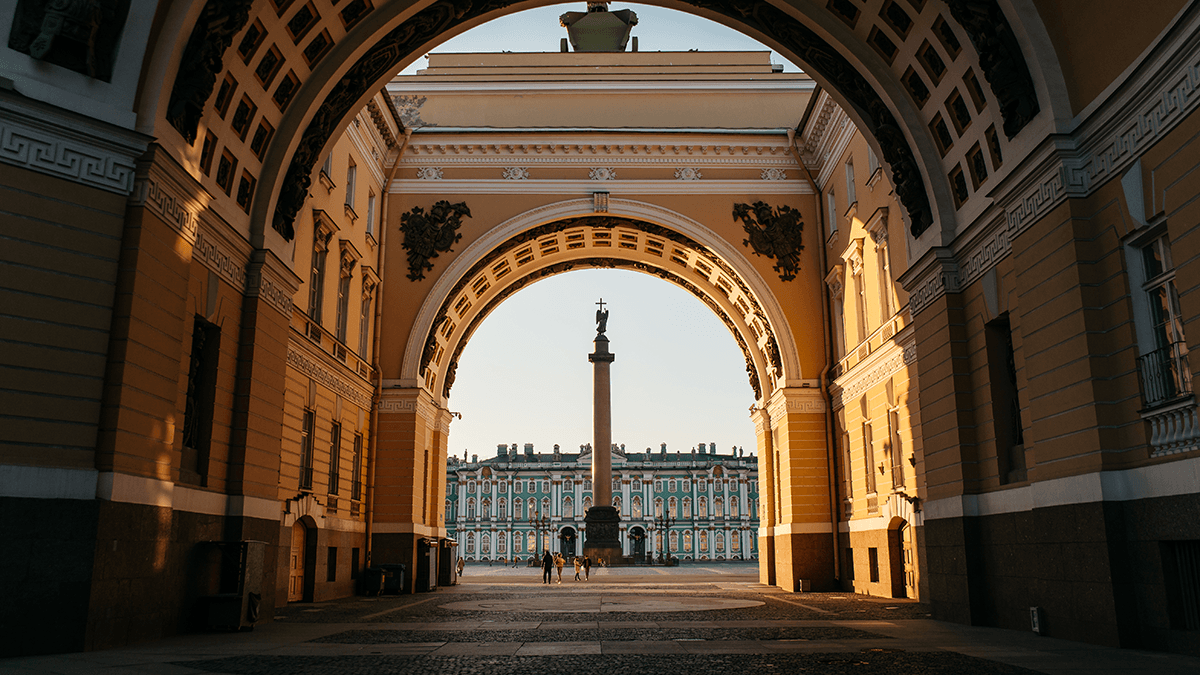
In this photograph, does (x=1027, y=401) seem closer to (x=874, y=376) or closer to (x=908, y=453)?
(x=908, y=453)

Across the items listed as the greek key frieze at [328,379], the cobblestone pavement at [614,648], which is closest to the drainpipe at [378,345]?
the greek key frieze at [328,379]

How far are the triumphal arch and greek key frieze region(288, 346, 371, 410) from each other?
0.17 m

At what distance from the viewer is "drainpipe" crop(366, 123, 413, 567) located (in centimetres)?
2911

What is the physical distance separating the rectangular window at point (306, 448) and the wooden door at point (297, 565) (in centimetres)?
108

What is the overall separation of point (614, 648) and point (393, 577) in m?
18.1

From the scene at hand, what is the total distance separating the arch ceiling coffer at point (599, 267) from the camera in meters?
32.1

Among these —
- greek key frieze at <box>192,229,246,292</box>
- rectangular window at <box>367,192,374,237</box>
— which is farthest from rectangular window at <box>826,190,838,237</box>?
greek key frieze at <box>192,229,246,292</box>

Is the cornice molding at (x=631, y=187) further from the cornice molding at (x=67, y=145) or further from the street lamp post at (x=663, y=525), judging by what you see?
the street lamp post at (x=663, y=525)

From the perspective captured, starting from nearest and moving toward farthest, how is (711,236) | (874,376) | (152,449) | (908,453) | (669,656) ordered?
1. (669,656)
2. (152,449)
3. (908,453)
4. (874,376)
5. (711,236)

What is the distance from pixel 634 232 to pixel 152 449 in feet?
74.7

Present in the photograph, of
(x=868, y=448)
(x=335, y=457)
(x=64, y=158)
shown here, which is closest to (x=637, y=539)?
(x=868, y=448)

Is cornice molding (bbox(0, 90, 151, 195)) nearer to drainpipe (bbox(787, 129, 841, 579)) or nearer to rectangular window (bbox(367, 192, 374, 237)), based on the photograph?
rectangular window (bbox(367, 192, 374, 237))

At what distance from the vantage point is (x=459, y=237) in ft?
104

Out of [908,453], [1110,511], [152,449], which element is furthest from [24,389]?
[908,453]
